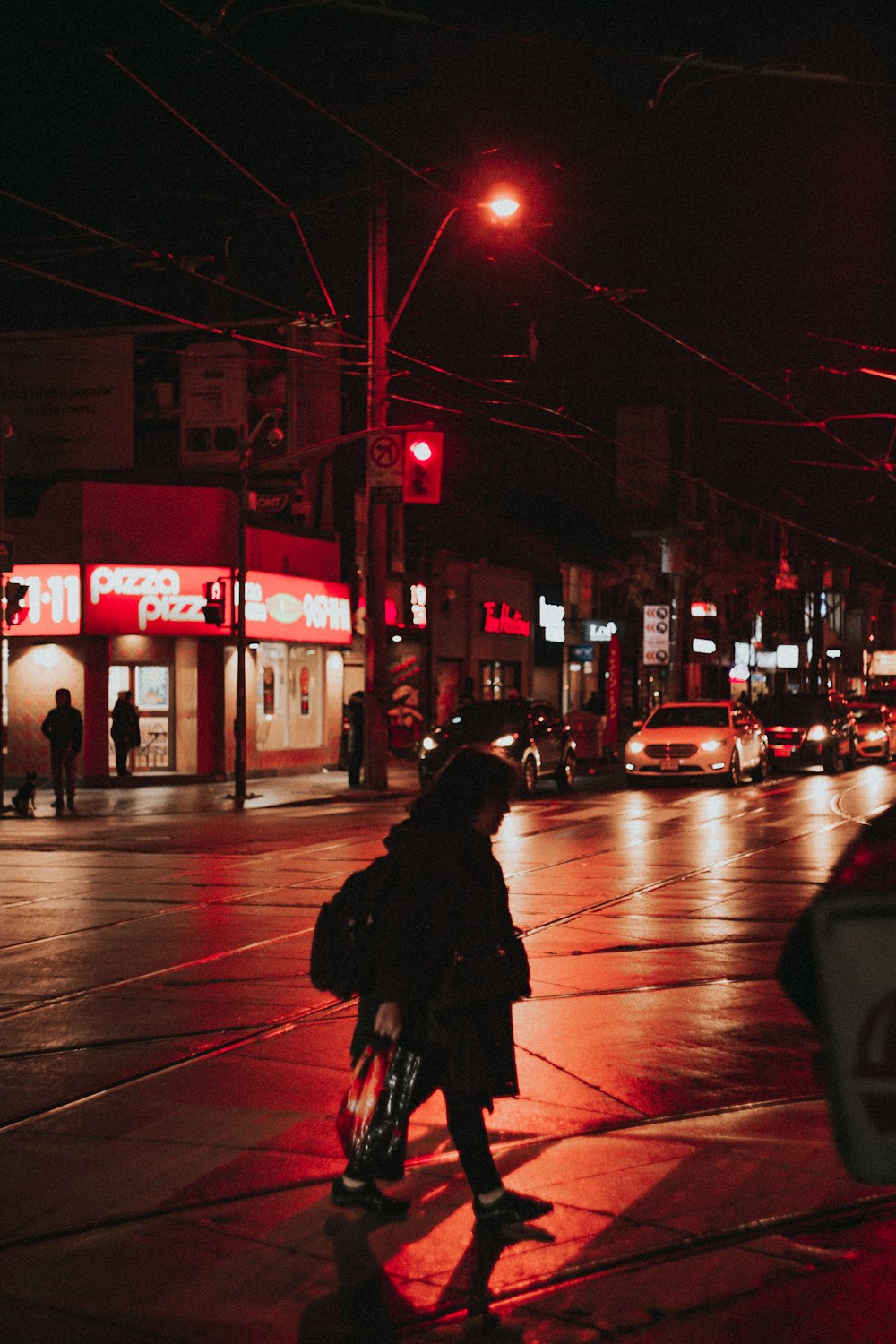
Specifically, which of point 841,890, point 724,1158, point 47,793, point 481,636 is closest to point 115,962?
point 724,1158

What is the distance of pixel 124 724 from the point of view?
30.8m

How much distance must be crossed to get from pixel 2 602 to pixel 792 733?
732 inches

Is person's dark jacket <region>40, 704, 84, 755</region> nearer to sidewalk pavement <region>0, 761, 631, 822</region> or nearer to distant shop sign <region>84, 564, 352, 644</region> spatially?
sidewalk pavement <region>0, 761, 631, 822</region>

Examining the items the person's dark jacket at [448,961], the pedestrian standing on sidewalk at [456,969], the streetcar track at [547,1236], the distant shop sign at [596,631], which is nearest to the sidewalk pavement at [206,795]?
the distant shop sign at [596,631]

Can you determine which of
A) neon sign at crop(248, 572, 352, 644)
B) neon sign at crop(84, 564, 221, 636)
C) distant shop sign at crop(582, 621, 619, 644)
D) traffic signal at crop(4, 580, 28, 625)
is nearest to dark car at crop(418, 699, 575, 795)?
neon sign at crop(248, 572, 352, 644)

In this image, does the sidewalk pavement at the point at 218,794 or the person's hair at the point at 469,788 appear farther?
the sidewalk pavement at the point at 218,794

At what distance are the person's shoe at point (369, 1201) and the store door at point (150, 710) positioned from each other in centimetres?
2691

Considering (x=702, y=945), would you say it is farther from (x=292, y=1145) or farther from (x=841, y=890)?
(x=841, y=890)

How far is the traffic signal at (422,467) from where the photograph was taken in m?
27.3

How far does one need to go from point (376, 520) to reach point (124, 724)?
22.2 ft

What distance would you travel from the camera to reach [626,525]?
59.8 metres

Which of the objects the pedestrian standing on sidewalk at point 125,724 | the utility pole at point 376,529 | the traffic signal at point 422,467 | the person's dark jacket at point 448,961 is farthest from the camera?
the pedestrian standing on sidewalk at point 125,724

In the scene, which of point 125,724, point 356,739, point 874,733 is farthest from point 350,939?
point 874,733

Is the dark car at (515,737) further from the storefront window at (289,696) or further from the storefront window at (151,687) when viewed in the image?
the storefront window at (151,687)
